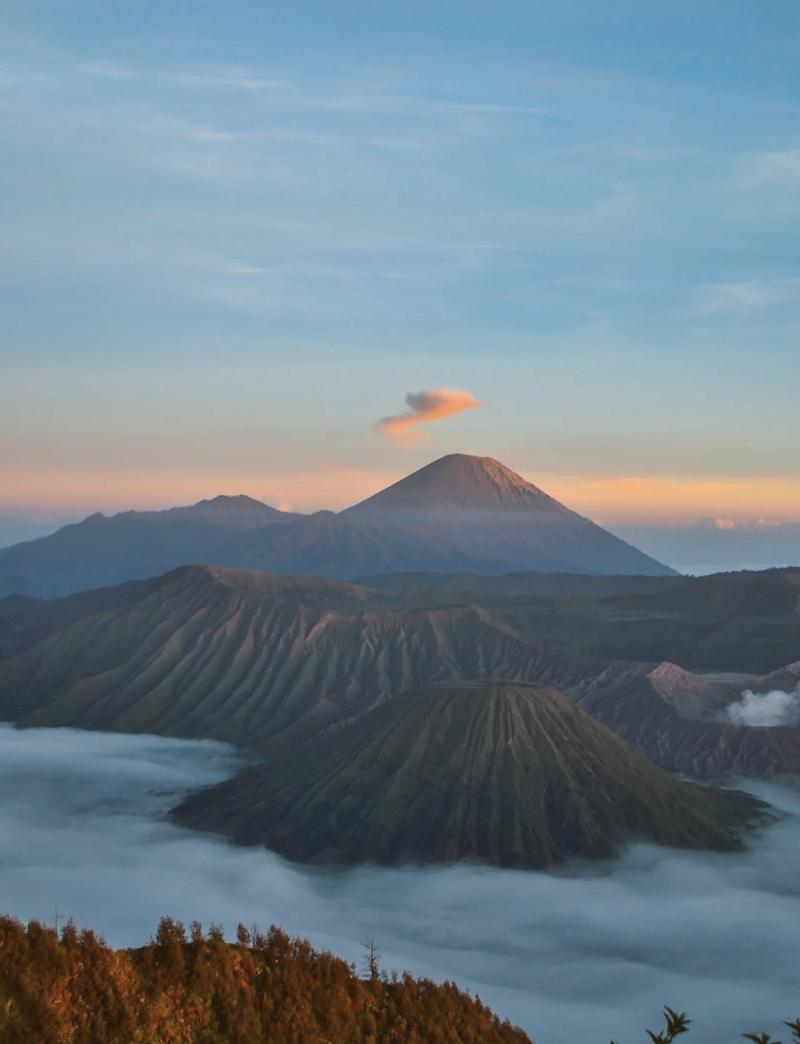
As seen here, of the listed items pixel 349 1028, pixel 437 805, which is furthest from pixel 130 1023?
pixel 437 805

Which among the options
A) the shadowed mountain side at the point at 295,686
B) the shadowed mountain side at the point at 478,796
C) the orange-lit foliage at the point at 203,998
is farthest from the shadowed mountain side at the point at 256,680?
the orange-lit foliage at the point at 203,998

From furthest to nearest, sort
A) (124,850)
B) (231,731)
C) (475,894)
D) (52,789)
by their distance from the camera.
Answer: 1. (231,731)
2. (52,789)
3. (124,850)
4. (475,894)

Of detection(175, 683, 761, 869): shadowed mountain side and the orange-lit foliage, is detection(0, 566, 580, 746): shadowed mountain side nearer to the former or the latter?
detection(175, 683, 761, 869): shadowed mountain side

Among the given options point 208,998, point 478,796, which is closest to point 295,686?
point 478,796

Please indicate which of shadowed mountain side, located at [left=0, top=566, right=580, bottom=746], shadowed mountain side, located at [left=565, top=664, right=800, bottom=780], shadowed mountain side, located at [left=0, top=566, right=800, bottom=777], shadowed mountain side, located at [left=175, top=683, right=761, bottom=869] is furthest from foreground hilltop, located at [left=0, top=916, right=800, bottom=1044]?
shadowed mountain side, located at [left=0, top=566, right=580, bottom=746]

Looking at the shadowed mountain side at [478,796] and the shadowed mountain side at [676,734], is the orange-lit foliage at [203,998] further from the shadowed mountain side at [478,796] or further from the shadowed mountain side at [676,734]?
the shadowed mountain side at [676,734]

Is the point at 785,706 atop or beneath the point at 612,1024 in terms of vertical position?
atop

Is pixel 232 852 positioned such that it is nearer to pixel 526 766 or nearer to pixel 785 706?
pixel 526 766
